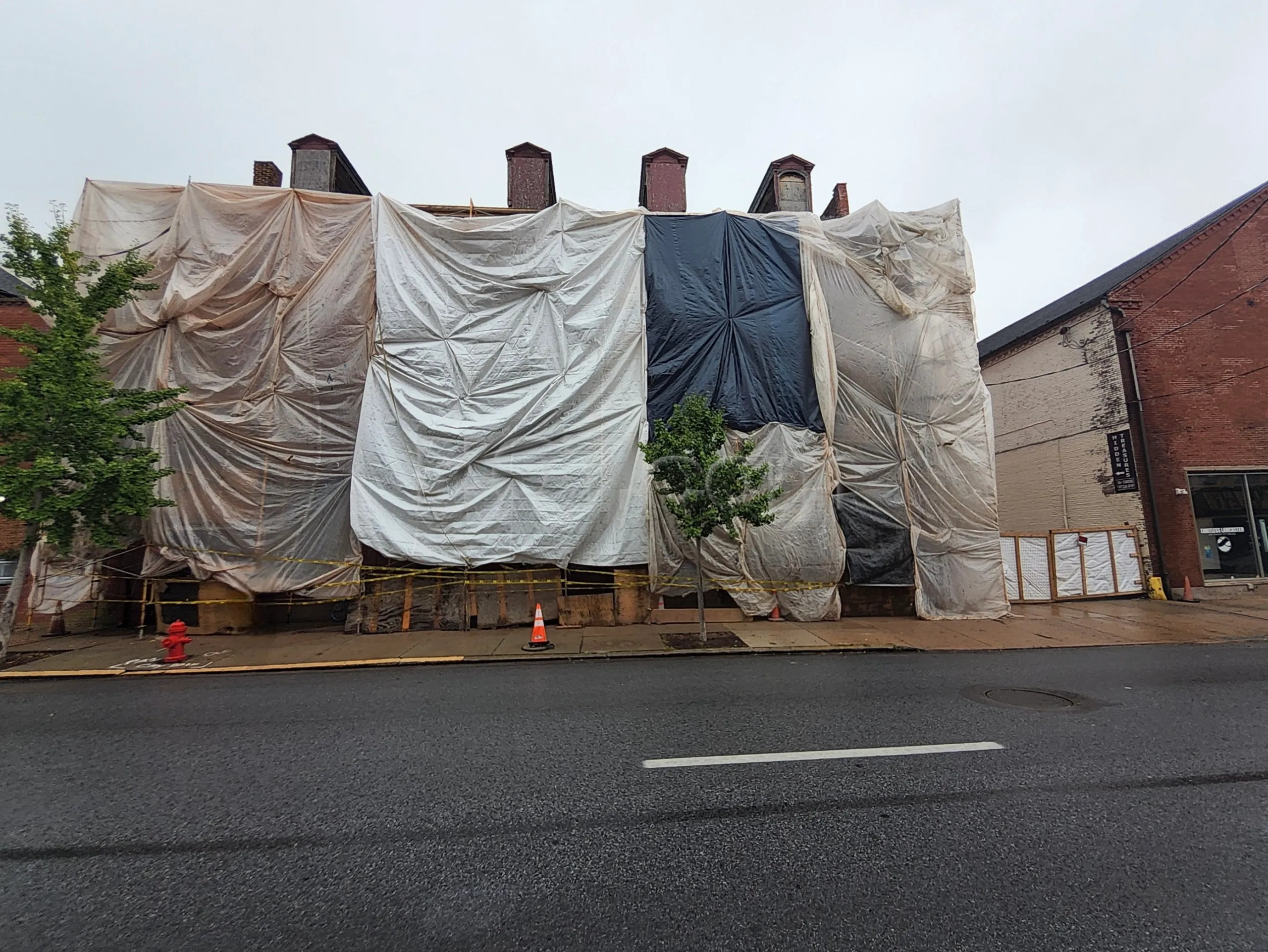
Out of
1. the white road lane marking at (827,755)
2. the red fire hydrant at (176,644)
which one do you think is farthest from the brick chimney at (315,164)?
the white road lane marking at (827,755)

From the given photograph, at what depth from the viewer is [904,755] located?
4.46 metres

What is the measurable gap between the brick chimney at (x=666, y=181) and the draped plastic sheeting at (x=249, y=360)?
289 inches

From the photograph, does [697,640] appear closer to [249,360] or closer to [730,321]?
[730,321]

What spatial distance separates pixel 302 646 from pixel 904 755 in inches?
386

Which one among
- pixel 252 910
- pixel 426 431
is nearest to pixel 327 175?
pixel 426 431

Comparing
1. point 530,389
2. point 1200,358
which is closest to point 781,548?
point 530,389

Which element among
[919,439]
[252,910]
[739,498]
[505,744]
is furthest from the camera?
[919,439]

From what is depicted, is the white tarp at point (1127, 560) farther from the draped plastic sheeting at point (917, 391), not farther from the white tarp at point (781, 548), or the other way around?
the white tarp at point (781, 548)

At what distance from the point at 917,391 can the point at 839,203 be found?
6837 mm

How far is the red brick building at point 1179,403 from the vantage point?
15484 millimetres

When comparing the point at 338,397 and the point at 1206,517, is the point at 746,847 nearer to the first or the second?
the point at 338,397

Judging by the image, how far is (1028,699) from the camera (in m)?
6.20

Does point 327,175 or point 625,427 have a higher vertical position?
point 327,175

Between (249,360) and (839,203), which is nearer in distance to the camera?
(249,360)
